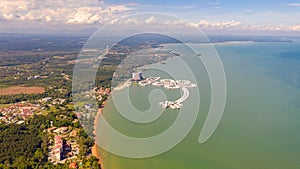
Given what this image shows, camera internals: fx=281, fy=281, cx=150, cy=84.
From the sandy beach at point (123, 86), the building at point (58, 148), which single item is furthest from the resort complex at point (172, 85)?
the building at point (58, 148)

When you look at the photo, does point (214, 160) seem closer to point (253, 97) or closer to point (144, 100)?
point (144, 100)

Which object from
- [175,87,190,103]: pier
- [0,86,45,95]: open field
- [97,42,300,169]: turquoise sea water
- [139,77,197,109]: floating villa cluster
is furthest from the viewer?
→ [0,86,45,95]: open field

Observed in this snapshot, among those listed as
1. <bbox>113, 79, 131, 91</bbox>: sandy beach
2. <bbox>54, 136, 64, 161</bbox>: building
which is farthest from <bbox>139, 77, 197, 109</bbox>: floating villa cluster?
<bbox>54, 136, 64, 161</bbox>: building

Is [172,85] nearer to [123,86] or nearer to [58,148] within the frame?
[123,86]

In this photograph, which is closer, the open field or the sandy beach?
the sandy beach

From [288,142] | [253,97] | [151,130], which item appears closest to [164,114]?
[151,130]

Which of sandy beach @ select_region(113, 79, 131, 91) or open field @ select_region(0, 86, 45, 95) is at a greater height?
sandy beach @ select_region(113, 79, 131, 91)

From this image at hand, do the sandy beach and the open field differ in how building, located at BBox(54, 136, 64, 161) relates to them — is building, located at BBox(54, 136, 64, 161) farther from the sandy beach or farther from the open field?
the open field

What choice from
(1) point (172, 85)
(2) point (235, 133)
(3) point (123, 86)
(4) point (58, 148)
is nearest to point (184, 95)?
(1) point (172, 85)
